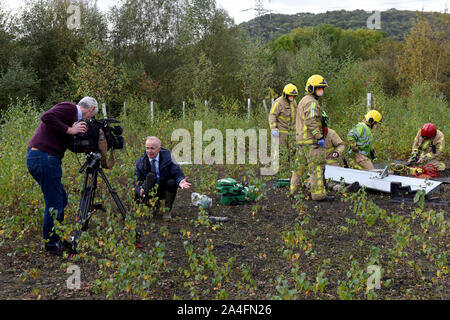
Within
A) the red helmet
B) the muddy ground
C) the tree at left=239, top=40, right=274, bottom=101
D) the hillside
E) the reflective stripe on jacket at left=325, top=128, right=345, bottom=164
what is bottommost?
the muddy ground

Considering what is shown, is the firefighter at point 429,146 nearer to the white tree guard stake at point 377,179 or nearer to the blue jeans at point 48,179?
the white tree guard stake at point 377,179

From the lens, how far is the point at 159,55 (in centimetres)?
3309

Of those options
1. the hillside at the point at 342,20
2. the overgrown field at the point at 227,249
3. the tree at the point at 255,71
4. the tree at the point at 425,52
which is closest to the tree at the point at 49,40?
the tree at the point at 255,71

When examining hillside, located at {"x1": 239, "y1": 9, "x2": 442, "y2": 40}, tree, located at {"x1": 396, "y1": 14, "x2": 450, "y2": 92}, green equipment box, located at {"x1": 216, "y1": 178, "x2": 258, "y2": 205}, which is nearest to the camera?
green equipment box, located at {"x1": 216, "y1": 178, "x2": 258, "y2": 205}

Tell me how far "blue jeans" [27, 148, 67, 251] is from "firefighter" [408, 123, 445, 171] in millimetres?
7137

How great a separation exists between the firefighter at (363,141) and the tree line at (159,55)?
41.5 ft

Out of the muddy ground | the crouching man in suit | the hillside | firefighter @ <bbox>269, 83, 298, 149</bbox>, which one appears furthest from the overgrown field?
the hillside

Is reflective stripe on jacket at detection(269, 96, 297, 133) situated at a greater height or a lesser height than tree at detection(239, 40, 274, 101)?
lesser

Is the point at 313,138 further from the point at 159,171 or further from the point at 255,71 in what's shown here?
Answer: the point at 255,71

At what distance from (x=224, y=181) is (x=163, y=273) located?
9.81ft

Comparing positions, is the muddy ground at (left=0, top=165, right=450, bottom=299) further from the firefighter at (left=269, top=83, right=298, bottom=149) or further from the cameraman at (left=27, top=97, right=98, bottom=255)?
the firefighter at (left=269, top=83, right=298, bottom=149)

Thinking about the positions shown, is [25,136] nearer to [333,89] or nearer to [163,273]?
[163,273]

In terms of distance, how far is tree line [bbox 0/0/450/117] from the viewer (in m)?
23.9

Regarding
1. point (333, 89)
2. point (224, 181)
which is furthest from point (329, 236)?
point (333, 89)
